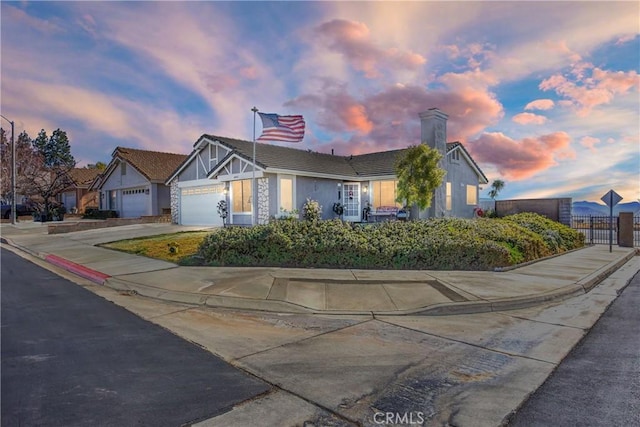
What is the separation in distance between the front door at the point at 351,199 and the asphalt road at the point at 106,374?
19444 millimetres

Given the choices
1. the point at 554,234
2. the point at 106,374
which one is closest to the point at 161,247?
the point at 106,374

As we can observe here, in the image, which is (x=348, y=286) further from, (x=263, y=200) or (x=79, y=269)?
(x=263, y=200)

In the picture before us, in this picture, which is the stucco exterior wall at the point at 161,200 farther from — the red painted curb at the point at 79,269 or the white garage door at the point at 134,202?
the red painted curb at the point at 79,269

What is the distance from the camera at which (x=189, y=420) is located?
3.43m

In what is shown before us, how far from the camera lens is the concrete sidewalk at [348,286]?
7734 mm

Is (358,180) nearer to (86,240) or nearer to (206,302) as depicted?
(86,240)

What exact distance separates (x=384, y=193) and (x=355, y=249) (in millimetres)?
13780

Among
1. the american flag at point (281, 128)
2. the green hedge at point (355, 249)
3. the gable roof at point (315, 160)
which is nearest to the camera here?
the green hedge at point (355, 249)

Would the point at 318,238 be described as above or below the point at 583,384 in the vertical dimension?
above

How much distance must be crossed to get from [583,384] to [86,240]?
2177 cm

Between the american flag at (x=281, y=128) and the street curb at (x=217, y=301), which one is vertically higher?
the american flag at (x=281, y=128)

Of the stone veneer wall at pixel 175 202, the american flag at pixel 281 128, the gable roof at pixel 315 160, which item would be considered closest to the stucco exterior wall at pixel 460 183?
the gable roof at pixel 315 160

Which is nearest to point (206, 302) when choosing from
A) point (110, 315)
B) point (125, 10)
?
point (110, 315)

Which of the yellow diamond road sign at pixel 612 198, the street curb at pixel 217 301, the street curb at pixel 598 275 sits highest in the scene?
the yellow diamond road sign at pixel 612 198
